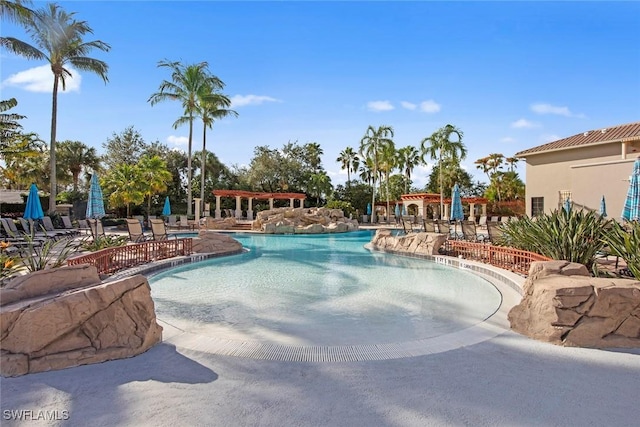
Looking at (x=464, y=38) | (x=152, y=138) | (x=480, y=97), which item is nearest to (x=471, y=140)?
(x=480, y=97)

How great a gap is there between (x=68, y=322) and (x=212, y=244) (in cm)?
939

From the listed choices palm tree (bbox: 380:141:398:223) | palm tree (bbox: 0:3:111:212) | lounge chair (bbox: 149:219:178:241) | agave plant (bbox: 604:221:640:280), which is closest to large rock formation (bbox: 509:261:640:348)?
agave plant (bbox: 604:221:640:280)

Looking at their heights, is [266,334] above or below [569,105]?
below

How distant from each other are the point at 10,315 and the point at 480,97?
17651mm

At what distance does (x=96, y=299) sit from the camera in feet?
12.3

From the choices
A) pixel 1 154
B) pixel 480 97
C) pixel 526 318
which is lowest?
pixel 526 318

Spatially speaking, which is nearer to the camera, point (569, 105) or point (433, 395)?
point (433, 395)

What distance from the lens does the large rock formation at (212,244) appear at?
12.5 m

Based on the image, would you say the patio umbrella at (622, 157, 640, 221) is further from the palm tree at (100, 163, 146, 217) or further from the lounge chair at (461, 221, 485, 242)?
the palm tree at (100, 163, 146, 217)

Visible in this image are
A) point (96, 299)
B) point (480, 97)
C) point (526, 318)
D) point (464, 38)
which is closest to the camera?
point (96, 299)

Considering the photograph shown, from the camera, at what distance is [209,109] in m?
30.8

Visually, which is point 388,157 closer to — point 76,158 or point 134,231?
point 134,231

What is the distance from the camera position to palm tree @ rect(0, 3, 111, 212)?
19.6 m

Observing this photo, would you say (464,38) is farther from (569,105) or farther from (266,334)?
(266,334)
